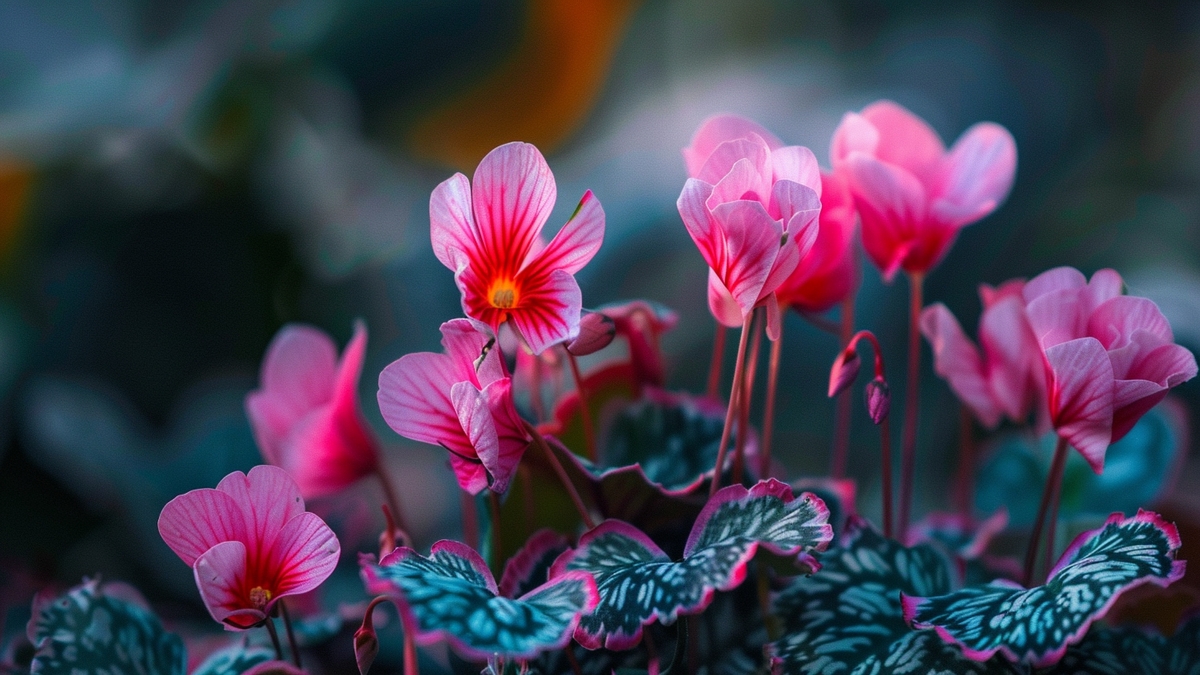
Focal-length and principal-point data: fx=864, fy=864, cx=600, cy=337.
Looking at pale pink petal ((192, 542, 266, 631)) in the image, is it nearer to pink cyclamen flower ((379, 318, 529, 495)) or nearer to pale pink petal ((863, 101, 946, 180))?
pink cyclamen flower ((379, 318, 529, 495))

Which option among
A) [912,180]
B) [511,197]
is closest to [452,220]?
[511,197]

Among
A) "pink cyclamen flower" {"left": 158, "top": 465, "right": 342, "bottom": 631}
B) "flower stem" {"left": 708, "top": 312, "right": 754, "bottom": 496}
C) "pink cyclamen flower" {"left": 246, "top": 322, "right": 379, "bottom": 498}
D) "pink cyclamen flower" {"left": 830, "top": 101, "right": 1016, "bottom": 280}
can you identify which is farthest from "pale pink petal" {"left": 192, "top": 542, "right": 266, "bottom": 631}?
"pink cyclamen flower" {"left": 830, "top": 101, "right": 1016, "bottom": 280}

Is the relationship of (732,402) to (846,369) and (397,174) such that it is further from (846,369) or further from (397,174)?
(397,174)

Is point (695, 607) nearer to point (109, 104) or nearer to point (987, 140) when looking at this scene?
point (987, 140)

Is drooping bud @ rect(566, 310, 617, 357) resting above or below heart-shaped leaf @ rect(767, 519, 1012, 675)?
above

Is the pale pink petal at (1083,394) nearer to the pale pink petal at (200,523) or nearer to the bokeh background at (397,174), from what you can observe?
the pale pink petal at (200,523)

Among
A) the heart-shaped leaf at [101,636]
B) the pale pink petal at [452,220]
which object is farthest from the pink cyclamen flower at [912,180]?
the heart-shaped leaf at [101,636]

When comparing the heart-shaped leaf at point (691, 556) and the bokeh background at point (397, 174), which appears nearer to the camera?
the heart-shaped leaf at point (691, 556)

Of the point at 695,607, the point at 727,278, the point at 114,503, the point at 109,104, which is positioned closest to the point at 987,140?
the point at 727,278
